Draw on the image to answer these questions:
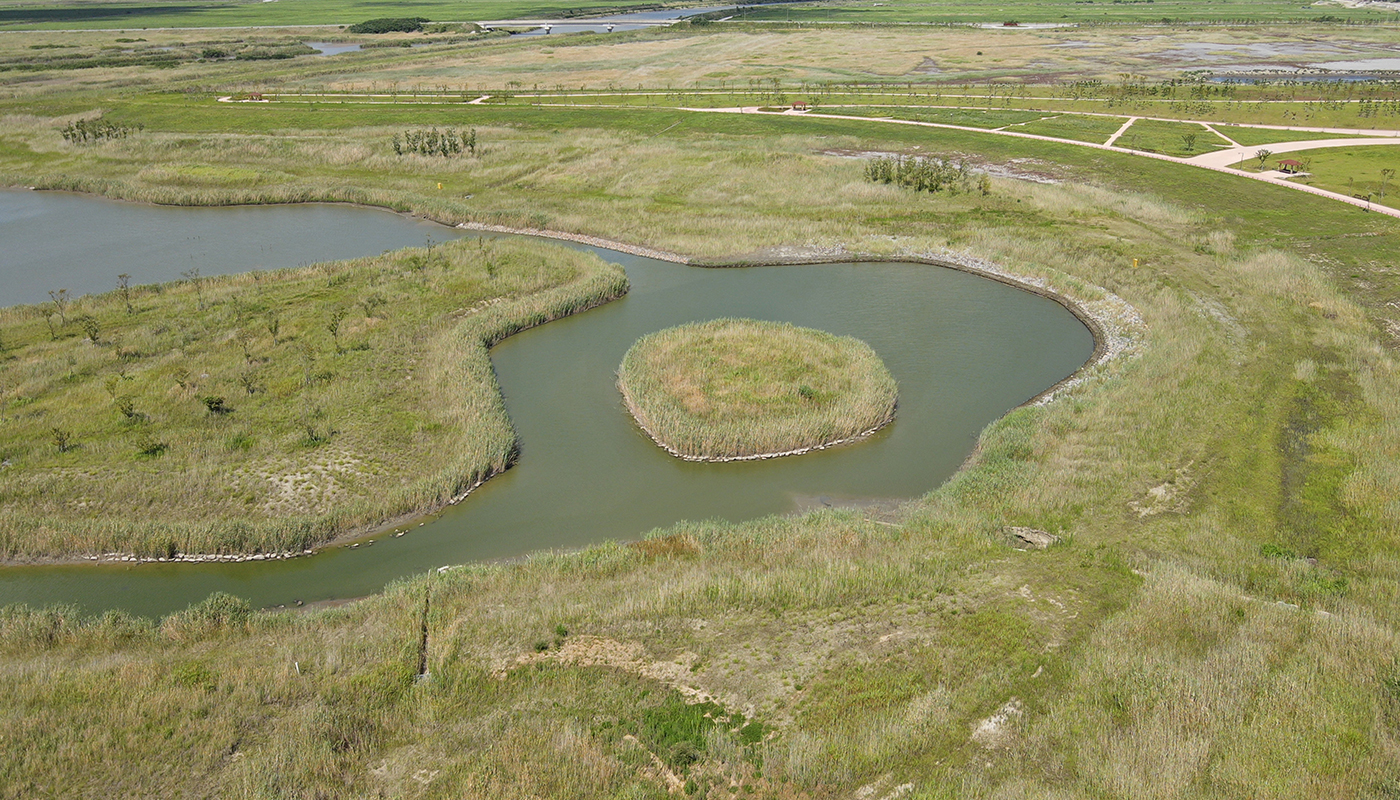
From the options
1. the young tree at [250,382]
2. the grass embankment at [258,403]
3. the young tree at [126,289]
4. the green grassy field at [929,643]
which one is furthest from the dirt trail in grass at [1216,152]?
the young tree at [250,382]

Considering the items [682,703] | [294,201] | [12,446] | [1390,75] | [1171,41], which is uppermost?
[1171,41]

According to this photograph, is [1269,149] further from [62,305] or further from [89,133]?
[89,133]

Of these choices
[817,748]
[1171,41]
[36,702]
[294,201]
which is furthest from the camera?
[1171,41]

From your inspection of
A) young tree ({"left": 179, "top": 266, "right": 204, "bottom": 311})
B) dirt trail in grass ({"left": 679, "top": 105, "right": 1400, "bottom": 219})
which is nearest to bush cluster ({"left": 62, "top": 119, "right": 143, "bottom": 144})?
young tree ({"left": 179, "top": 266, "right": 204, "bottom": 311})

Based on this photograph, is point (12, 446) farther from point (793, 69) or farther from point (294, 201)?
point (793, 69)

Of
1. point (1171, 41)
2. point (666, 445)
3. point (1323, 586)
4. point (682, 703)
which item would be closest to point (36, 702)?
point (682, 703)

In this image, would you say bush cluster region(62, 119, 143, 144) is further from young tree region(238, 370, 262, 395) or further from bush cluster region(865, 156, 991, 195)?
bush cluster region(865, 156, 991, 195)
